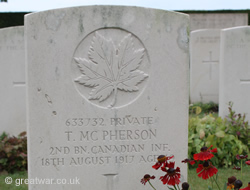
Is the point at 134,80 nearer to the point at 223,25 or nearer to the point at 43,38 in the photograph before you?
the point at 43,38

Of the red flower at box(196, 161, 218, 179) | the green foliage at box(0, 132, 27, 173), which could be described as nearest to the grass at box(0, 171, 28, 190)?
the green foliage at box(0, 132, 27, 173)

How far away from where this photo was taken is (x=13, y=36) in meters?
5.78

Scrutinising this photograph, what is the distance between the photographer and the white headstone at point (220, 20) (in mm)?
17281

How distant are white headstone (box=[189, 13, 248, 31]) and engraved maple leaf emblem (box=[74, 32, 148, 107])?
14.9m

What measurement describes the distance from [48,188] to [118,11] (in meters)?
1.50

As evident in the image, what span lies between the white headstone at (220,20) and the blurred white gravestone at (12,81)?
12.6 metres

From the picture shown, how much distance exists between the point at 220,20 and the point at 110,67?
15478mm

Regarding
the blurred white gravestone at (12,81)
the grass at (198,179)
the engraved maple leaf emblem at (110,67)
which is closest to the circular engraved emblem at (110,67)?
the engraved maple leaf emblem at (110,67)

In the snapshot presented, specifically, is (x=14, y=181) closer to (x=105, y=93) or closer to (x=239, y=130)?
(x=105, y=93)

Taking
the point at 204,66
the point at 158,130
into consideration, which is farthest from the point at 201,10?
the point at 158,130

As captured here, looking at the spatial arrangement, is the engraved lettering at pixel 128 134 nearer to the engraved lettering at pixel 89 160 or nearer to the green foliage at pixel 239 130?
the engraved lettering at pixel 89 160

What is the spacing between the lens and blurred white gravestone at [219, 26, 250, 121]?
606cm

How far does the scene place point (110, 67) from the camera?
2.89 m

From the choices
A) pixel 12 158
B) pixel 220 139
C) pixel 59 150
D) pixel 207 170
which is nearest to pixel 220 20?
pixel 220 139
